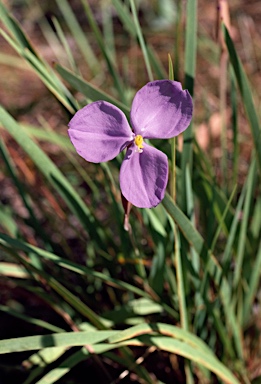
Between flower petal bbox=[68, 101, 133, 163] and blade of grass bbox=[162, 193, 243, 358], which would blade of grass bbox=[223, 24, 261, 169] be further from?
flower petal bbox=[68, 101, 133, 163]

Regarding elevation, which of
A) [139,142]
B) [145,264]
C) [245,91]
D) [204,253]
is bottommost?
[145,264]

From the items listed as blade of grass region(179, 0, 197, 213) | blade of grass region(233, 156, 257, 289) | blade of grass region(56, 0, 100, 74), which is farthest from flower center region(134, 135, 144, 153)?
blade of grass region(56, 0, 100, 74)

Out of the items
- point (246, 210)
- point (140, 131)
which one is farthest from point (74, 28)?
point (140, 131)

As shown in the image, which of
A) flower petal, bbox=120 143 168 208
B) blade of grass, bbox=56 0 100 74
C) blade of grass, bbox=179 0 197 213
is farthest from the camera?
blade of grass, bbox=56 0 100 74

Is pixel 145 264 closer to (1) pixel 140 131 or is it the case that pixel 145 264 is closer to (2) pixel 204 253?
(2) pixel 204 253

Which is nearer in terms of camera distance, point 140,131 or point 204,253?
point 140,131

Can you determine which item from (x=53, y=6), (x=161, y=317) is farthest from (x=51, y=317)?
(x=53, y=6)

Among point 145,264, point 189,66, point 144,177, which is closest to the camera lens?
point 144,177

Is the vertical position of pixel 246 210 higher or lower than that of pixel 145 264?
higher
